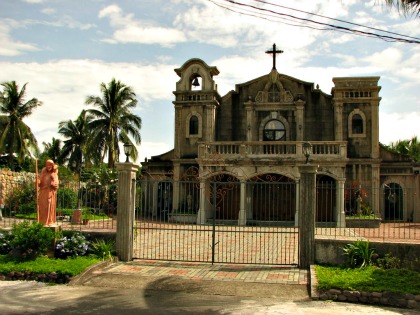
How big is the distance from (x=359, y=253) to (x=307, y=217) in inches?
53.7

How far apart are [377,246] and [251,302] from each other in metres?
3.67

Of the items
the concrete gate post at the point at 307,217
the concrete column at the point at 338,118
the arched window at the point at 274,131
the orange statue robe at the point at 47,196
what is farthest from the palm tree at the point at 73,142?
the concrete gate post at the point at 307,217

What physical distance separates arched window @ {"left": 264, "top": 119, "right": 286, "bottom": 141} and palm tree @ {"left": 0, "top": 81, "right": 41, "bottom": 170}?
20428 mm

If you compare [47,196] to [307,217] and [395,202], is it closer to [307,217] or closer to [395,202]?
[307,217]

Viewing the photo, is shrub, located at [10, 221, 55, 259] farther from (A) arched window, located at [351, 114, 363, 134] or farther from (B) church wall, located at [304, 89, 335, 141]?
(A) arched window, located at [351, 114, 363, 134]

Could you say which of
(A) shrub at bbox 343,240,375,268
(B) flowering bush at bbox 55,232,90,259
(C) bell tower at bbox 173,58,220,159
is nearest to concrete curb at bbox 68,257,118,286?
(B) flowering bush at bbox 55,232,90,259

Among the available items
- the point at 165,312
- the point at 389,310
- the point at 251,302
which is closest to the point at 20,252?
the point at 165,312

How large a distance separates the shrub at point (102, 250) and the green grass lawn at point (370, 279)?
16.2 ft

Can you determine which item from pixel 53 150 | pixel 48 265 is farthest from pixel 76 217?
pixel 53 150

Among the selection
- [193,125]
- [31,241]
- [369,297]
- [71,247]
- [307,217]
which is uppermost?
[193,125]

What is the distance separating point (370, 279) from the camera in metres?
9.30

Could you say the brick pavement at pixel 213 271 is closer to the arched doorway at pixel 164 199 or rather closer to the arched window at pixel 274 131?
the arched doorway at pixel 164 199

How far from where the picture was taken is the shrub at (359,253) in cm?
1053

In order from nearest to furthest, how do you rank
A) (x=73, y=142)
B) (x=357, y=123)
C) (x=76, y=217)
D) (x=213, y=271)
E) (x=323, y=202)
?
(x=213, y=271), (x=76, y=217), (x=323, y=202), (x=357, y=123), (x=73, y=142)
